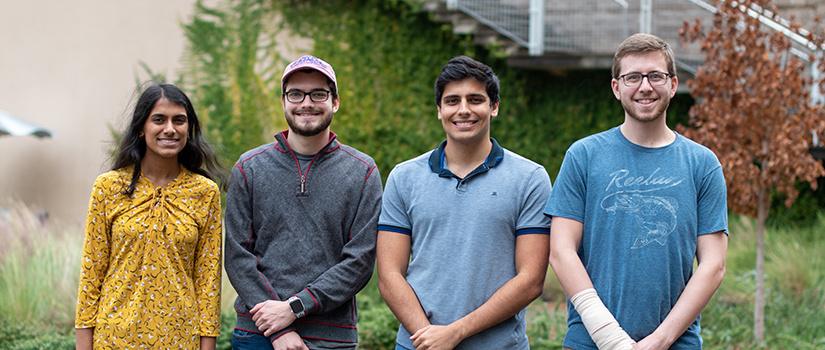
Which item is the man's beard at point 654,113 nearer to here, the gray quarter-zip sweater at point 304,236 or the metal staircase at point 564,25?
the gray quarter-zip sweater at point 304,236

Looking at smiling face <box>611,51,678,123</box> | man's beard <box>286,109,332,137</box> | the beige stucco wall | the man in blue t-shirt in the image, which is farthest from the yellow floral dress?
the beige stucco wall

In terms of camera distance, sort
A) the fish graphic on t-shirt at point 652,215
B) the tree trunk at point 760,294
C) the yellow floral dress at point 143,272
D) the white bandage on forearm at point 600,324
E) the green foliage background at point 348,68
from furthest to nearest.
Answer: the green foliage background at point 348,68 → the tree trunk at point 760,294 → the yellow floral dress at point 143,272 → the fish graphic on t-shirt at point 652,215 → the white bandage on forearm at point 600,324

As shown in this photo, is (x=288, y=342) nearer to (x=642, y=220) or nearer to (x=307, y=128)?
(x=307, y=128)

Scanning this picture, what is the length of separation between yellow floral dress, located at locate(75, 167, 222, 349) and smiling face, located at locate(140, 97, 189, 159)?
0.54 feet

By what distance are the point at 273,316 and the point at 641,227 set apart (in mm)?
1511

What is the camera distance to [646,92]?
2758 mm

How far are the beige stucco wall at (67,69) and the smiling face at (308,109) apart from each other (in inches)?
298

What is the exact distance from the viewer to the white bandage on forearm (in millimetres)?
2574

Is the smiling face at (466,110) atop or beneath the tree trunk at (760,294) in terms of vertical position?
atop

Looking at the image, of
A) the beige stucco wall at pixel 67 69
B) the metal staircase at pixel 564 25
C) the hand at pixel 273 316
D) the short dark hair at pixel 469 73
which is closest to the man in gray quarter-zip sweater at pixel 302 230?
the hand at pixel 273 316

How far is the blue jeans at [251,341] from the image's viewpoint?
9.90 ft

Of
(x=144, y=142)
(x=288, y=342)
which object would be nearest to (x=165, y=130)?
(x=144, y=142)

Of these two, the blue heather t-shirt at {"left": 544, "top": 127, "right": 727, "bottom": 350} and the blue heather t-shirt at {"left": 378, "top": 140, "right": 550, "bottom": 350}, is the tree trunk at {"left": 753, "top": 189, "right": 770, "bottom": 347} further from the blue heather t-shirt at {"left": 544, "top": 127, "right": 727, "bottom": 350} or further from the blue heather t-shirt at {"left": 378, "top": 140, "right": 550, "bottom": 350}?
the blue heather t-shirt at {"left": 378, "top": 140, "right": 550, "bottom": 350}

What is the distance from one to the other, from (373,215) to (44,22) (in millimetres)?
8965
